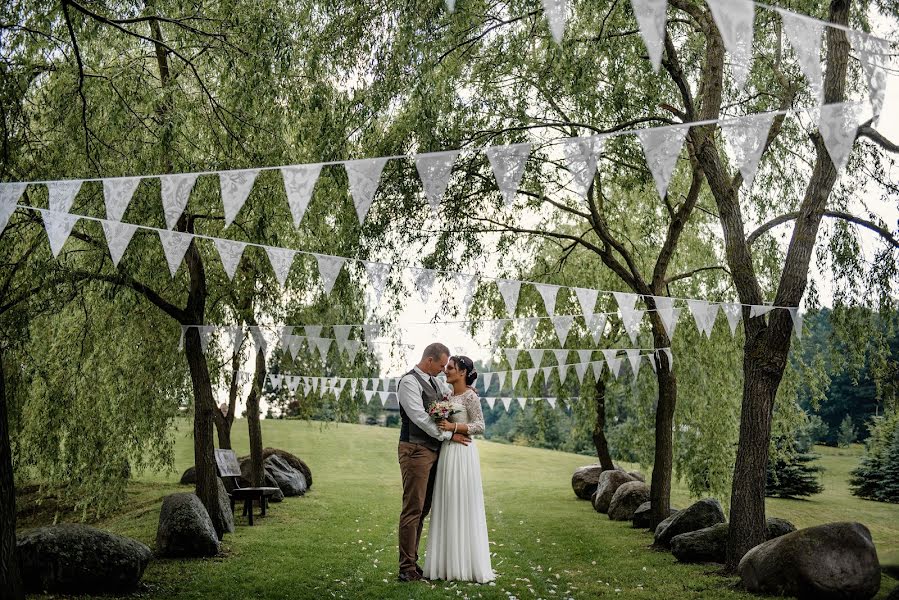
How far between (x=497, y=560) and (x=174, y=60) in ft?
22.1

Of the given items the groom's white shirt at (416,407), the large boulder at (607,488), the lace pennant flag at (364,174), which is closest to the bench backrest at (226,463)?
the groom's white shirt at (416,407)

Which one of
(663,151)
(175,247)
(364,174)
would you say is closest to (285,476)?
(175,247)

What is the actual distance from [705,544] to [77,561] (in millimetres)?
6519

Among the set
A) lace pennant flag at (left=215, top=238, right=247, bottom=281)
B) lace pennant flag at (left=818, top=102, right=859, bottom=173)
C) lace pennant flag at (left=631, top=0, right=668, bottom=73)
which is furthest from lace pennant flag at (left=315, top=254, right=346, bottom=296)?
lace pennant flag at (left=818, top=102, right=859, bottom=173)

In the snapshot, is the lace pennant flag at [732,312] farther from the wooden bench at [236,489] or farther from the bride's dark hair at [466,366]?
the wooden bench at [236,489]

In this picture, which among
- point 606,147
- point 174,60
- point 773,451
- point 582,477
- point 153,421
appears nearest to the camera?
point 174,60

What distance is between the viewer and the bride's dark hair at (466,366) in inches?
249

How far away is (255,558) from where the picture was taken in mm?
8633

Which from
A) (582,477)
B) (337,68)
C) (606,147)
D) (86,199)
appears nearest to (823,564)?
(606,147)

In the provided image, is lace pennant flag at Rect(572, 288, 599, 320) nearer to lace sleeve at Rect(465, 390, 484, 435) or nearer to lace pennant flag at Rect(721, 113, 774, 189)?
lace sleeve at Rect(465, 390, 484, 435)

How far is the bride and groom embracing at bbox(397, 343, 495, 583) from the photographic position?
618 cm

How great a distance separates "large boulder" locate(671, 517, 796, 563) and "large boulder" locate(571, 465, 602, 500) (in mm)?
9436

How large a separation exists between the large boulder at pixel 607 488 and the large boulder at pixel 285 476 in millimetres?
6984

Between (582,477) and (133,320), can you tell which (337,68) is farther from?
(582,477)
